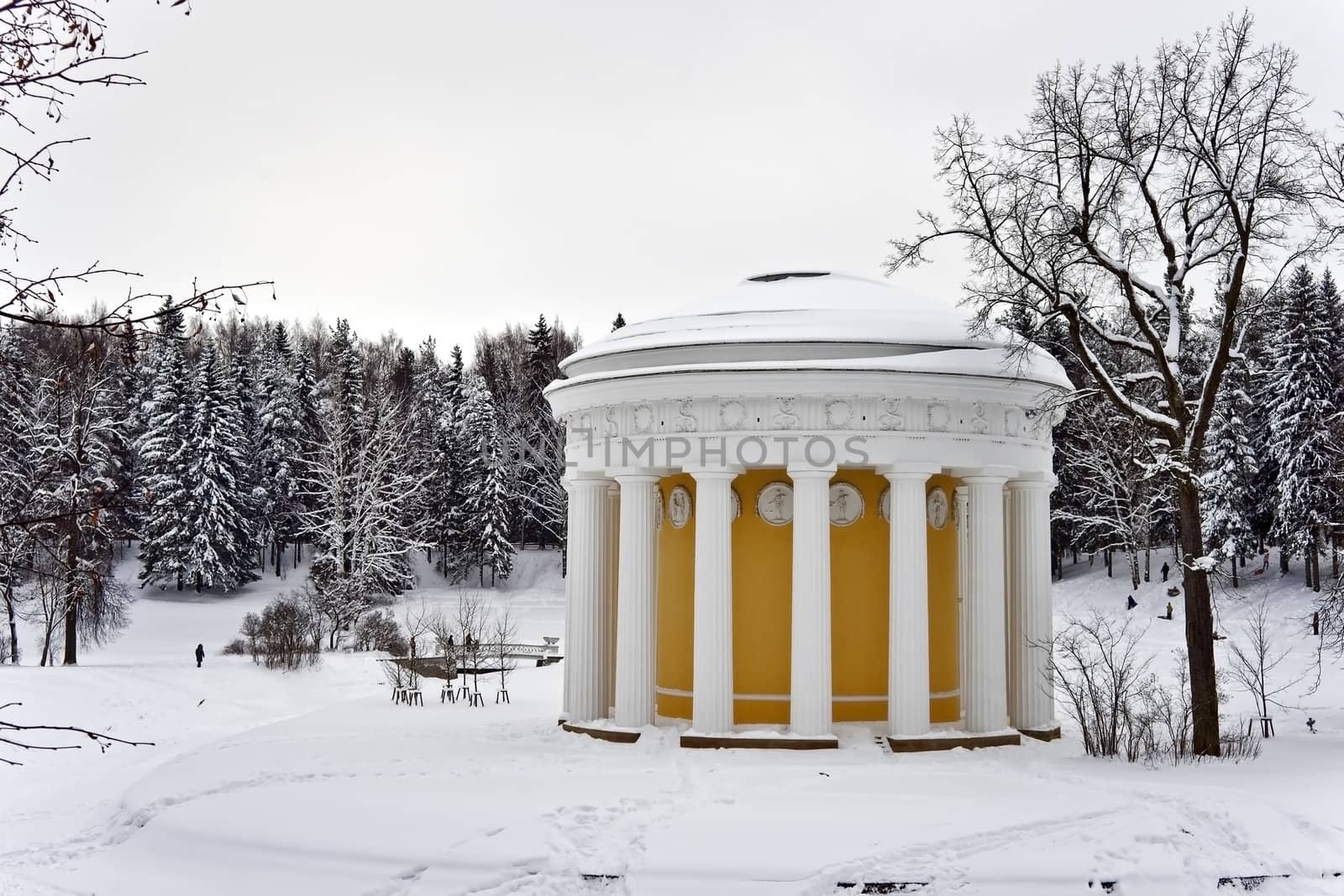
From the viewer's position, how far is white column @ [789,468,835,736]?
48.9 feet

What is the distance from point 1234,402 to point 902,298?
26.2 meters

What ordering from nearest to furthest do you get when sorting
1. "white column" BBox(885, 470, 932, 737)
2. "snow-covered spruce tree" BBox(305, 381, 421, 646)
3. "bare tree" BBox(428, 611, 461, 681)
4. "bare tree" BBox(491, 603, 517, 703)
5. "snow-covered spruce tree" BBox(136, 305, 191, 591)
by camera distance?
1. "white column" BBox(885, 470, 932, 737)
2. "bare tree" BBox(491, 603, 517, 703)
3. "bare tree" BBox(428, 611, 461, 681)
4. "snow-covered spruce tree" BBox(305, 381, 421, 646)
5. "snow-covered spruce tree" BBox(136, 305, 191, 591)

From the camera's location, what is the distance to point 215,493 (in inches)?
1989

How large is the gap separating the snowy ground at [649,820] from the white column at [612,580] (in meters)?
1.14

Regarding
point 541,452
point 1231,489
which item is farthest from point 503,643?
point 1231,489

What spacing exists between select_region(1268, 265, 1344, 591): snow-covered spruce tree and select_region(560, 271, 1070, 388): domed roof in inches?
1030

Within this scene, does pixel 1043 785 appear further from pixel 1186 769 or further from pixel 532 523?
pixel 532 523

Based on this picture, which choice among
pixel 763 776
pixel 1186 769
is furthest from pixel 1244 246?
pixel 763 776

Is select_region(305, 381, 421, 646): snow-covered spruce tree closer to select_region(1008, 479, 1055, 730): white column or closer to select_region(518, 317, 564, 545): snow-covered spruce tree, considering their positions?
select_region(518, 317, 564, 545): snow-covered spruce tree

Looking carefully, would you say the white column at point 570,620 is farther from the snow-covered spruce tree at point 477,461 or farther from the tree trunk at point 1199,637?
the snow-covered spruce tree at point 477,461

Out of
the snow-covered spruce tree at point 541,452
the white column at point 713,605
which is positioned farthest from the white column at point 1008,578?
the snow-covered spruce tree at point 541,452

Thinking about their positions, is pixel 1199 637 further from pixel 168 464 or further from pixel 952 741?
pixel 168 464

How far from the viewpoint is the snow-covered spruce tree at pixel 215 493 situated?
165 ft

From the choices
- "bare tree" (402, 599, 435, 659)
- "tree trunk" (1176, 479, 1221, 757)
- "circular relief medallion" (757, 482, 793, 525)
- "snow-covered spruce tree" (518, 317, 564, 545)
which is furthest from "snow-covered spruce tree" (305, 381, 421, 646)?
"tree trunk" (1176, 479, 1221, 757)
